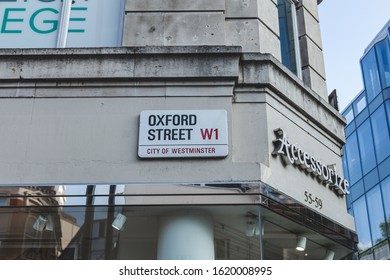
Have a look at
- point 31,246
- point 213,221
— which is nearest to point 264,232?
point 213,221

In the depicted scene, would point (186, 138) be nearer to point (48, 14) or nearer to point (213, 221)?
point (213, 221)

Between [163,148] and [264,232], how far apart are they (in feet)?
6.17

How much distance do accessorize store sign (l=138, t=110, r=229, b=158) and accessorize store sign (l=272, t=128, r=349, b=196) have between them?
92 cm

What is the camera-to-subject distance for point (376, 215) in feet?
88.9

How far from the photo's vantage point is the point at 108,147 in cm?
711

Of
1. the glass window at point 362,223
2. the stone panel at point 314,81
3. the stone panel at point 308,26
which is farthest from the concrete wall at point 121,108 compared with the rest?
the glass window at point 362,223

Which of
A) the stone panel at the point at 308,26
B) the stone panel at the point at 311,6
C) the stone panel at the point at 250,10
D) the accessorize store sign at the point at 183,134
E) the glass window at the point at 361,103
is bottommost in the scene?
the accessorize store sign at the point at 183,134

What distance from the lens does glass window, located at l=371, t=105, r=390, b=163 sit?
2644 centimetres

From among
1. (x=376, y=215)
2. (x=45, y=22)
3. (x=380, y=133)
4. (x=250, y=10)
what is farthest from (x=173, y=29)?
(x=376, y=215)

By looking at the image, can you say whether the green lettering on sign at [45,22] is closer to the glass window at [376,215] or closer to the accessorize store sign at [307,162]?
the accessorize store sign at [307,162]

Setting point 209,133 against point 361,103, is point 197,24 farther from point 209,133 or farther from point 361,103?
point 361,103

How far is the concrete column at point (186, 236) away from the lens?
6.68 meters

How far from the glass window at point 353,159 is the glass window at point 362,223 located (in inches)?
60.9
